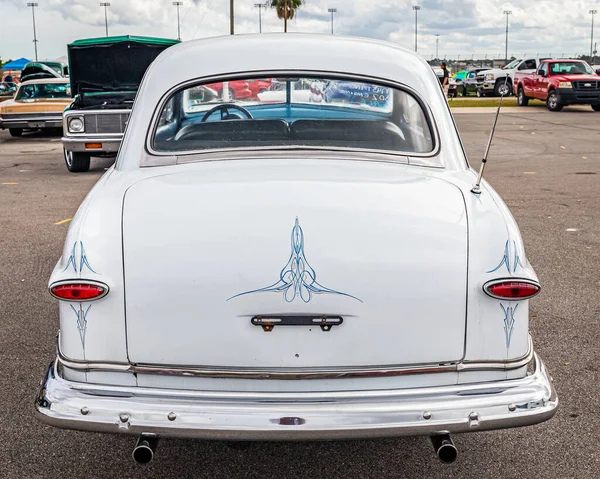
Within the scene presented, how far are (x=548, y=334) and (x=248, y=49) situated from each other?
8.38 feet

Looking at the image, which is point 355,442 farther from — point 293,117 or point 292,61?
point 292,61

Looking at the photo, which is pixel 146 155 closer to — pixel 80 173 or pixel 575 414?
pixel 575 414

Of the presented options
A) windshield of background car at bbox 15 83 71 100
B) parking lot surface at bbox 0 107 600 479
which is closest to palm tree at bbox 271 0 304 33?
windshield of background car at bbox 15 83 71 100

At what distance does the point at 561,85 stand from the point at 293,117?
22.8 meters

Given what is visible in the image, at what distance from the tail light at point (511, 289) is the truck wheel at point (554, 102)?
78.3 ft

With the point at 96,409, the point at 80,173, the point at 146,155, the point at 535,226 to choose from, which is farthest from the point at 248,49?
the point at 80,173

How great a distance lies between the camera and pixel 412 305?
2832mm

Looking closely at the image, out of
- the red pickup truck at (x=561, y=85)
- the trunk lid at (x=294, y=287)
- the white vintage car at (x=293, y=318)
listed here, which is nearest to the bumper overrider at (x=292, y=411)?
the white vintage car at (x=293, y=318)

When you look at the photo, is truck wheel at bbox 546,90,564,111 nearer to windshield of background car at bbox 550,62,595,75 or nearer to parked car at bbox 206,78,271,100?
windshield of background car at bbox 550,62,595,75

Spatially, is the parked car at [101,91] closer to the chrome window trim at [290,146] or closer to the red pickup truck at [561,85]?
the chrome window trim at [290,146]

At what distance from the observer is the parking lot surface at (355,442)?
335 cm

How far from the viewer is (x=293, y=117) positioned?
421 centimetres

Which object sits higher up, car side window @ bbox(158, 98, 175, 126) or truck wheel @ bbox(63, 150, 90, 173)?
car side window @ bbox(158, 98, 175, 126)

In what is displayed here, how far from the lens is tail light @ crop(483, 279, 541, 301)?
2.87m
